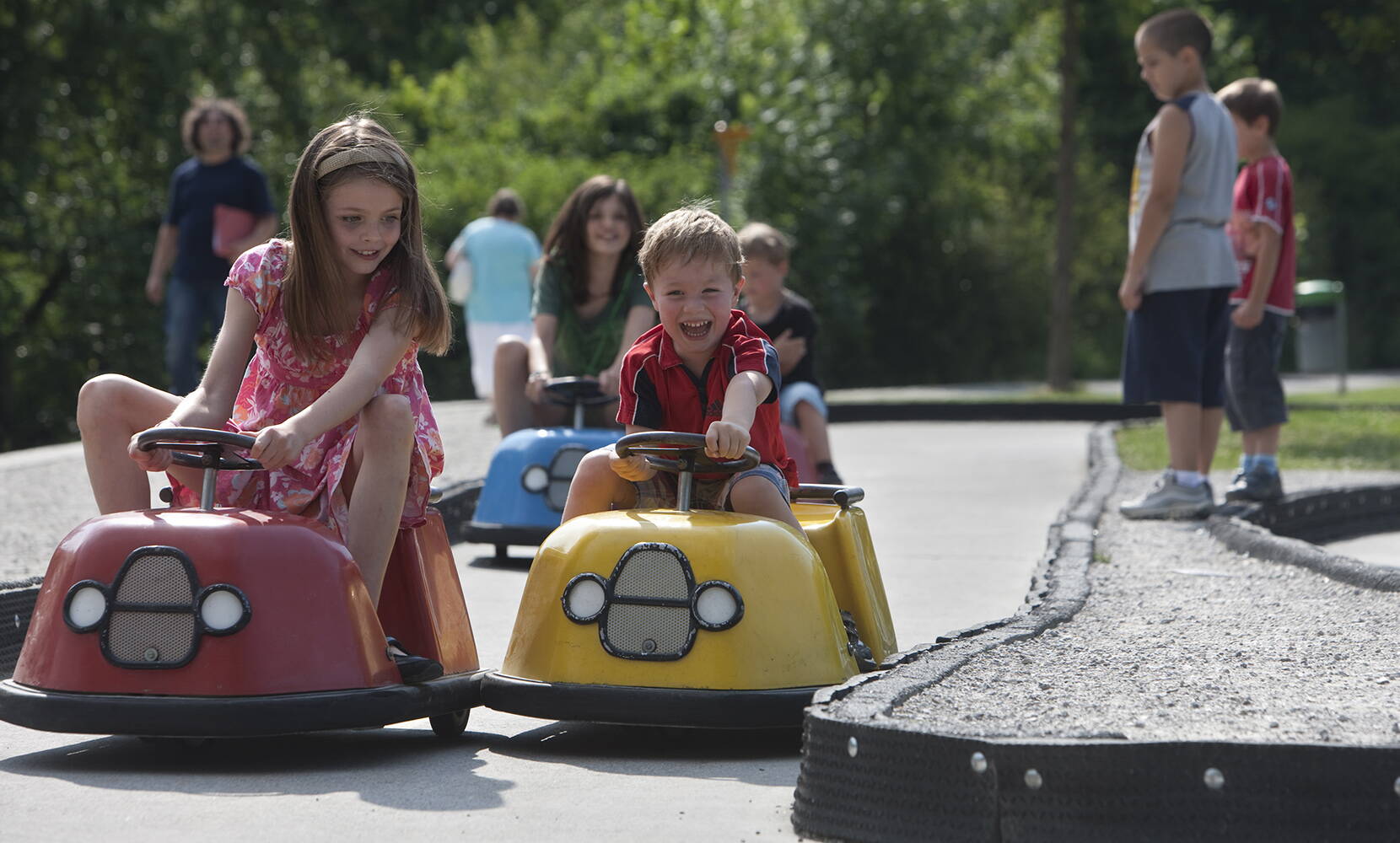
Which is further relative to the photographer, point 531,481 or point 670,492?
point 531,481

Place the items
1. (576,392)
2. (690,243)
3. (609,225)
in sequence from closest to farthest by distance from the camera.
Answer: (690,243)
(576,392)
(609,225)

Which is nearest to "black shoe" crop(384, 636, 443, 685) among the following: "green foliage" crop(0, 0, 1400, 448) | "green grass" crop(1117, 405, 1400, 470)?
"green grass" crop(1117, 405, 1400, 470)

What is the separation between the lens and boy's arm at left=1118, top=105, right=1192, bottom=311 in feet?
23.9

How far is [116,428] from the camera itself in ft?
13.4

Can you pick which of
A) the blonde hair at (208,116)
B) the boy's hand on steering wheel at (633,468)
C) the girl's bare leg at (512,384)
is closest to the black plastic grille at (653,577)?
the boy's hand on steering wheel at (633,468)

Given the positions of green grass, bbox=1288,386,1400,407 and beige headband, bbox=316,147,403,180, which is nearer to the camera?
beige headband, bbox=316,147,403,180

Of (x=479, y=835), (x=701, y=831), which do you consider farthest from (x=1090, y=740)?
(x=479, y=835)

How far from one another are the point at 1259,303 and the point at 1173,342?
2.52 feet

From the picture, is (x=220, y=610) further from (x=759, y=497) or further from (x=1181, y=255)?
(x=1181, y=255)

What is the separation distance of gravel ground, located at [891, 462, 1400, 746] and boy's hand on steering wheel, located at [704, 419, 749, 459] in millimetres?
644

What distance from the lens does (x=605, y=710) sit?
376 cm

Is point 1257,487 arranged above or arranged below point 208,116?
below

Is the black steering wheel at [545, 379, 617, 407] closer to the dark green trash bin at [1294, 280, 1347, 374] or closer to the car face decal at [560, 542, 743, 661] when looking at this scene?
the car face decal at [560, 542, 743, 661]

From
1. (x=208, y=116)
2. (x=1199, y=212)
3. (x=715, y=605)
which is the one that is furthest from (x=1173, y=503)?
(x=208, y=116)
